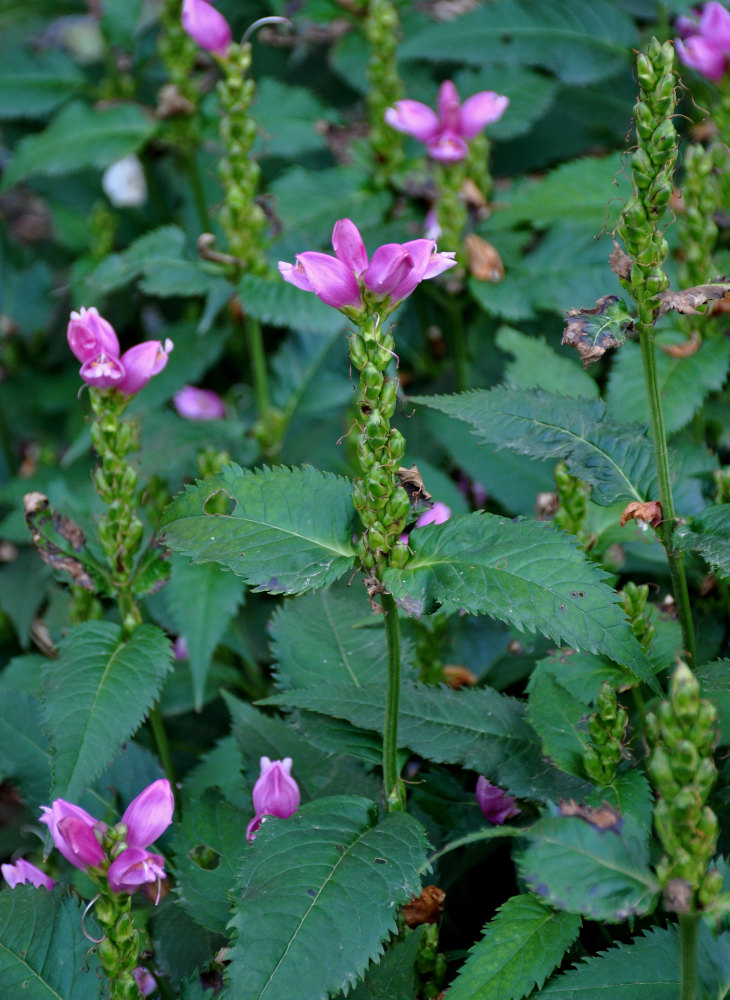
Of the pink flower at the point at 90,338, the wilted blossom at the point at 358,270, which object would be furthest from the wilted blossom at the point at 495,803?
the pink flower at the point at 90,338

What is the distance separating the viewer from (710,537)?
1.45m

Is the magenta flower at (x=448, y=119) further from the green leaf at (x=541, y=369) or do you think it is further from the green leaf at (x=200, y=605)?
the green leaf at (x=200, y=605)

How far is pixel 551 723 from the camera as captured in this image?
146cm

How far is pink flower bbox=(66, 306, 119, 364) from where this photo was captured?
1600mm

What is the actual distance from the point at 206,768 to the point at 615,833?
1109mm

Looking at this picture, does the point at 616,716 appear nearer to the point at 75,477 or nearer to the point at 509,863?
the point at 509,863

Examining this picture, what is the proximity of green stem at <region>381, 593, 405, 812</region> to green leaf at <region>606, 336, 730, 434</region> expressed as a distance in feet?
2.66

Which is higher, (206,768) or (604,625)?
(604,625)

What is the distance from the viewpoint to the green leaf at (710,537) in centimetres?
138

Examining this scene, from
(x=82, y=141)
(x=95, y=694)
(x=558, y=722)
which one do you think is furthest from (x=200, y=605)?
(x=82, y=141)

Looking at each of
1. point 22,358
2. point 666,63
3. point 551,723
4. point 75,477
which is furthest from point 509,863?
point 22,358

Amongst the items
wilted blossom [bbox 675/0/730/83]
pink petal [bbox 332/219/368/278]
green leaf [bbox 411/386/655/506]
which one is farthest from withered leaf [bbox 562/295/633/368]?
wilted blossom [bbox 675/0/730/83]

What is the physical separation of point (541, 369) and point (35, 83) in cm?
232

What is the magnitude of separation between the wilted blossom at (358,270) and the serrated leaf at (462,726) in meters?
0.64
